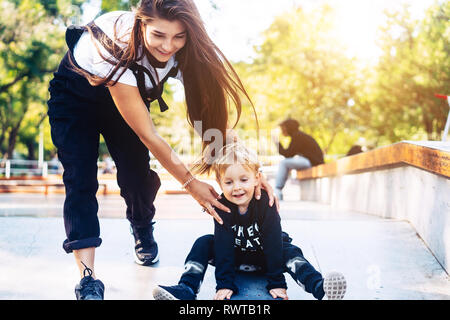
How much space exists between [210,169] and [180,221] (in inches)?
52.8

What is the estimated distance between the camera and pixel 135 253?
10.8 ft

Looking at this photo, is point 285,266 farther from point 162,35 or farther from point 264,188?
point 162,35

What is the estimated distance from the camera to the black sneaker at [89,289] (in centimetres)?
246

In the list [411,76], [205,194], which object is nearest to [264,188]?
[205,194]

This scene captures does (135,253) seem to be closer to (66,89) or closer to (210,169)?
(210,169)

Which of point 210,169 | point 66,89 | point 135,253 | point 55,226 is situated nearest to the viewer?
point 66,89

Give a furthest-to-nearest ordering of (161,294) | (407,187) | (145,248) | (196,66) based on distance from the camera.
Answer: (407,187) < (145,248) < (196,66) < (161,294)

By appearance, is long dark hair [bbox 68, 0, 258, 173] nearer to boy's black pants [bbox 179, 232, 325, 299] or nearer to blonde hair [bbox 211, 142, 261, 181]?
blonde hair [bbox 211, 142, 261, 181]

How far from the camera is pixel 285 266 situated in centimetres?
282

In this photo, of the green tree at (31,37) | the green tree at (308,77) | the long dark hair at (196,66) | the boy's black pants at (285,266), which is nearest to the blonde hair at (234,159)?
the long dark hair at (196,66)

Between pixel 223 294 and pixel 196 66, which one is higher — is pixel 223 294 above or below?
below

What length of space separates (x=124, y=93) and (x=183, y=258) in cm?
Answer: 129

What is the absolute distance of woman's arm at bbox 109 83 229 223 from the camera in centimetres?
254
